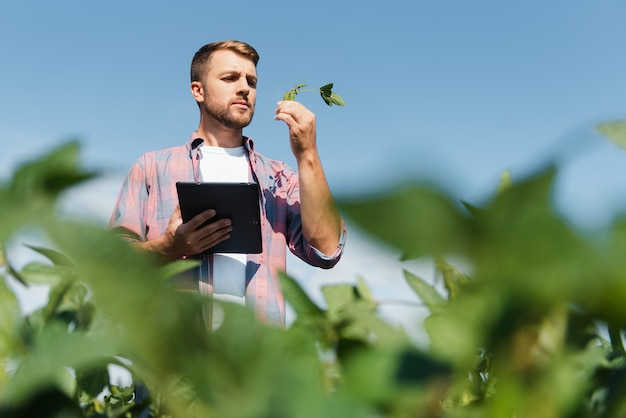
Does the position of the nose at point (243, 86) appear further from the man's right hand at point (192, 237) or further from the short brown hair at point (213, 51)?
the man's right hand at point (192, 237)

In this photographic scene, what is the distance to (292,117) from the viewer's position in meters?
2.57

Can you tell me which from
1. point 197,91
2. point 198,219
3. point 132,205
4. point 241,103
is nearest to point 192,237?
point 198,219

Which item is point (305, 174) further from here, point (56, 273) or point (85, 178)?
point (85, 178)

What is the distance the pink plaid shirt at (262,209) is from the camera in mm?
2559

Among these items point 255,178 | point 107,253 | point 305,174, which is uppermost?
point 107,253

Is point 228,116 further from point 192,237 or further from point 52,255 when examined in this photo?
point 52,255

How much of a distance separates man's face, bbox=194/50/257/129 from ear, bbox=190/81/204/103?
3 centimetres

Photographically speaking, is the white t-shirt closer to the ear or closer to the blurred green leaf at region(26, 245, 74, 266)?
the ear

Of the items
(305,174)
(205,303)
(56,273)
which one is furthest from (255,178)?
(205,303)

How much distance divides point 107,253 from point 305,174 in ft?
7.24

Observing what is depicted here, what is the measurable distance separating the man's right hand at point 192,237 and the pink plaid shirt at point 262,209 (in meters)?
0.20

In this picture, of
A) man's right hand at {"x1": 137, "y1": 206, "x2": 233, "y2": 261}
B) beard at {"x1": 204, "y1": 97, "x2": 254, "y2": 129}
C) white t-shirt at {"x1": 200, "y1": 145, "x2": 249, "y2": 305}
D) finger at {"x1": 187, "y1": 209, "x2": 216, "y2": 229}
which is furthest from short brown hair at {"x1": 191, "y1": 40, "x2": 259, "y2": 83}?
finger at {"x1": 187, "y1": 209, "x2": 216, "y2": 229}

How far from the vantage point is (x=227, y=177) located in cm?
299

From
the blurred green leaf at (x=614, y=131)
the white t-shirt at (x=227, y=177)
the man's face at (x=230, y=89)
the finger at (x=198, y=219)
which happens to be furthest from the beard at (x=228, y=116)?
the blurred green leaf at (x=614, y=131)
